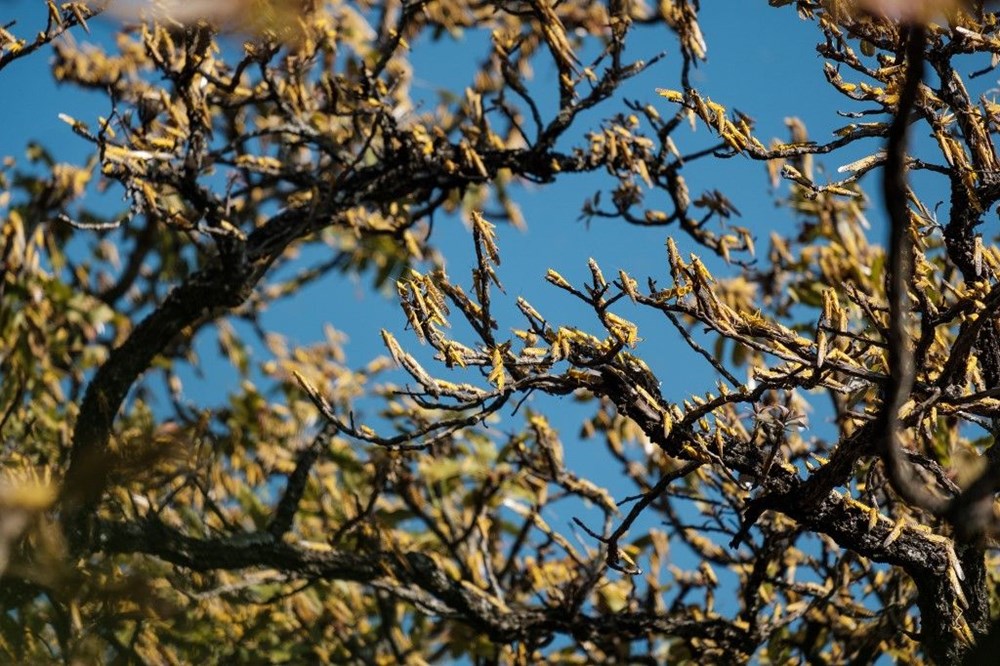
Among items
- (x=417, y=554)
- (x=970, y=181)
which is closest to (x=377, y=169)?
(x=417, y=554)

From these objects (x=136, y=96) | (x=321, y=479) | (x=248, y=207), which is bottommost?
(x=321, y=479)

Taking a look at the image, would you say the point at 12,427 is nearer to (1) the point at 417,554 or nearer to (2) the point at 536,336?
(1) the point at 417,554

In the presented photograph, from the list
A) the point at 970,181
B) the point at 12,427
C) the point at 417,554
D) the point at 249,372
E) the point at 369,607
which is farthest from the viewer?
the point at 249,372

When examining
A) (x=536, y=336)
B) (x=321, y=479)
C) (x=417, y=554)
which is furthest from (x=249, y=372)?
(x=536, y=336)

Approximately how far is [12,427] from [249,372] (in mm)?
1968

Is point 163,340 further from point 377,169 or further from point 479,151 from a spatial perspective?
point 479,151

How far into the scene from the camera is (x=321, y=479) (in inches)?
183

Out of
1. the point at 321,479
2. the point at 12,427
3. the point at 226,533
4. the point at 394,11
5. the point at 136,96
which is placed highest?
the point at 394,11

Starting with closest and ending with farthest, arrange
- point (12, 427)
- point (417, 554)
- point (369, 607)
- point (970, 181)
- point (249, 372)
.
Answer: point (970, 181)
point (417, 554)
point (12, 427)
point (369, 607)
point (249, 372)

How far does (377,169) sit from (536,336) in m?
1.32

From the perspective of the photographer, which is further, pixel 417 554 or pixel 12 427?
pixel 12 427

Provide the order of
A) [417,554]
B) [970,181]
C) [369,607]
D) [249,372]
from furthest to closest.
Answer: [249,372]
[369,607]
[417,554]
[970,181]

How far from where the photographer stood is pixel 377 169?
3.50 m

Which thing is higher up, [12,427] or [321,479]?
[321,479]
